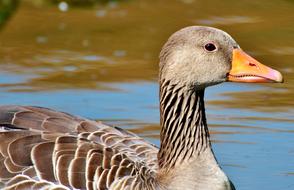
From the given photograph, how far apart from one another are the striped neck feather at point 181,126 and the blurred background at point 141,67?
116cm

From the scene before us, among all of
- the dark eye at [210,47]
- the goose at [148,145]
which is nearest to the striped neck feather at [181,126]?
the goose at [148,145]

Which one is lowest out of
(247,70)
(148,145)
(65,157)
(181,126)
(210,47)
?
(65,157)

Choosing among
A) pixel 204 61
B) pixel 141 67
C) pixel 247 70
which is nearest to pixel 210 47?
pixel 204 61

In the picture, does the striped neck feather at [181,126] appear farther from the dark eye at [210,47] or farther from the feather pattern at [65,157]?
the dark eye at [210,47]

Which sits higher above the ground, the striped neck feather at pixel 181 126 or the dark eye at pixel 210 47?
the dark eye at pixel 210 47

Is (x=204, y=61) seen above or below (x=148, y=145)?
above

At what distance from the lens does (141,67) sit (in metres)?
15.6

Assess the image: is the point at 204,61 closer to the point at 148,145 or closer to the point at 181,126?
the point at 181,126

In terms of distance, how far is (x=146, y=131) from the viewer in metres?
13.0

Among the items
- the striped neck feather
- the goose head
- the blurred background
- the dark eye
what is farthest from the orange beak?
the blurred background

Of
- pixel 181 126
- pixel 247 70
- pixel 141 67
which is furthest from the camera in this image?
pixel 141 67

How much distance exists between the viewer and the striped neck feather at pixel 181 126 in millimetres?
10297

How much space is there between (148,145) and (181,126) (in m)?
0.50

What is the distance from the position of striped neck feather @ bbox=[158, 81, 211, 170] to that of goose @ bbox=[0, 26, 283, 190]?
10mm
